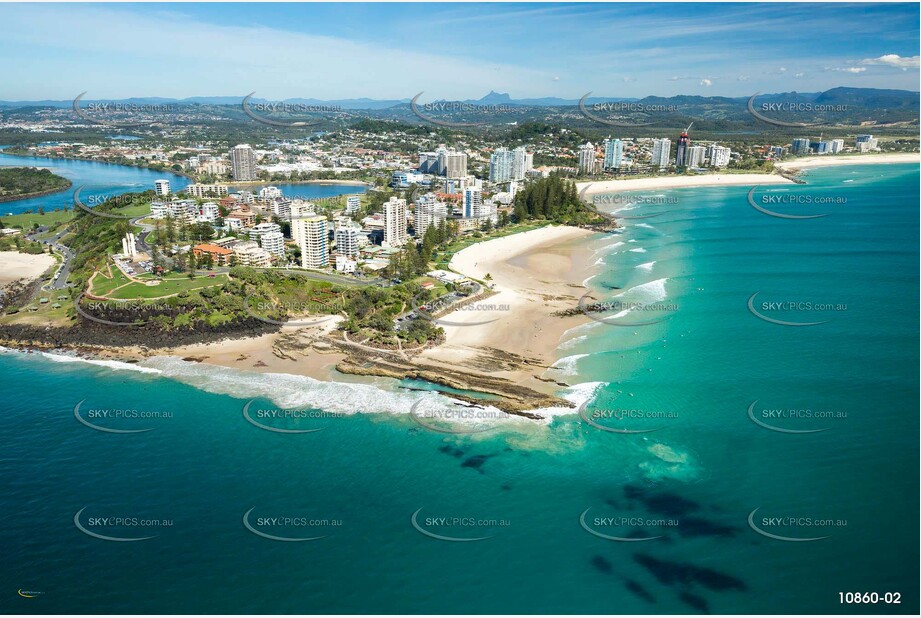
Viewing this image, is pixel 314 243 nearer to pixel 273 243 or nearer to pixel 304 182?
pixel 273 243

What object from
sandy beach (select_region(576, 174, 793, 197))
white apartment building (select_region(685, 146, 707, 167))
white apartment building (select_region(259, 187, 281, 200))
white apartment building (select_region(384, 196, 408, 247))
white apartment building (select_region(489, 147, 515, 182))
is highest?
white apartment building (select_region(685, 146, 707, 167))

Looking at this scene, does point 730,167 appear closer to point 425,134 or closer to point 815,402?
point 425,134

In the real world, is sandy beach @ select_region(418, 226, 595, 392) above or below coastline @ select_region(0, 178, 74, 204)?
below

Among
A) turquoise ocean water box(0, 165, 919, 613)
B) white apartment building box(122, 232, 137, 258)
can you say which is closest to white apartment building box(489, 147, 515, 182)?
white apartment building box(122, 232, 137, 258)

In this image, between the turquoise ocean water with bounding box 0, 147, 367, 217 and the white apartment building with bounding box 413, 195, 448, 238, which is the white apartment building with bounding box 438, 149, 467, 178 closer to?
the turquoise ocean water with bounding box 0, 147, 367, 217

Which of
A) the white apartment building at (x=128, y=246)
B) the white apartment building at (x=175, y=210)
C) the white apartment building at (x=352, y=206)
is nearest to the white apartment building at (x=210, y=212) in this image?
the white apartment building at (x=175, y=210)

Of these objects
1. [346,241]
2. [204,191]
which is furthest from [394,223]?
[204,191]
